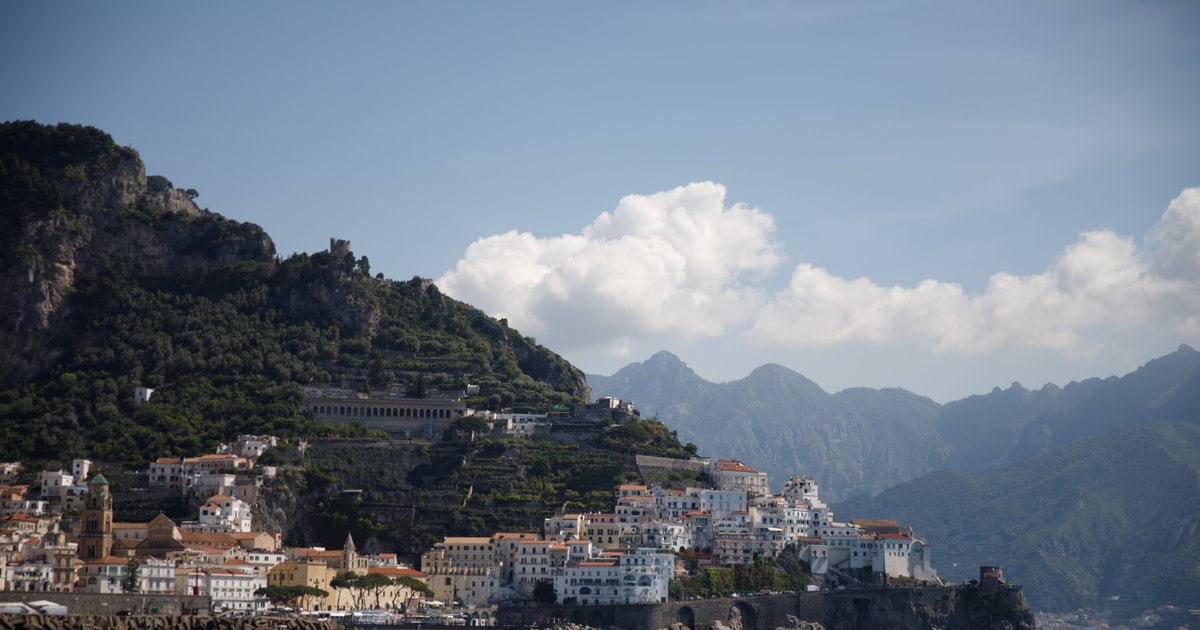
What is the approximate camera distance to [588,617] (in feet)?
272

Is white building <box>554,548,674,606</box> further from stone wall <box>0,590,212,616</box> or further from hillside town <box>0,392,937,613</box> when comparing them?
stone wall <box>0,590,212,616</box>

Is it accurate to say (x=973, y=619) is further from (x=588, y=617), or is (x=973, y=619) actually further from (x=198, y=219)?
(x=198, y=219)

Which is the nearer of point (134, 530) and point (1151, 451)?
point (134, 530)

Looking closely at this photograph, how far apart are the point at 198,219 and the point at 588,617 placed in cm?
5389

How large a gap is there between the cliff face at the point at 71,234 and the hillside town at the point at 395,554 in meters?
17.0

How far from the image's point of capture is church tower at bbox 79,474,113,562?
80500 mm

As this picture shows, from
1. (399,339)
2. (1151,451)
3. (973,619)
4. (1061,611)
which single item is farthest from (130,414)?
(1151,451)

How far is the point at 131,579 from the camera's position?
75.4 metres

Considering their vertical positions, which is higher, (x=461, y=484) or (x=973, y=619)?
(x=461, y=484)

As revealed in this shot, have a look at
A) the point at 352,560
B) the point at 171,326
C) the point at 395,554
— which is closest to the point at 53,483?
the point at 352,560

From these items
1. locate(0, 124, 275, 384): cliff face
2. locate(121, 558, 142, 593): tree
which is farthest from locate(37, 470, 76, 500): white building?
locate(0, 124, 275, 384): cliff face

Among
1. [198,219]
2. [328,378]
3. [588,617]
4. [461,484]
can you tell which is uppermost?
[198,219]

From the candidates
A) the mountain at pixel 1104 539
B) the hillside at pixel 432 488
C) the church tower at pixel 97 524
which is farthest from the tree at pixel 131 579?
the mountain at pixel 1104 539

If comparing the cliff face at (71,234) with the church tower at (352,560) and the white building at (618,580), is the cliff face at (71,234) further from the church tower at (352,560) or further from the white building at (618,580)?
the white building at (618,580)
